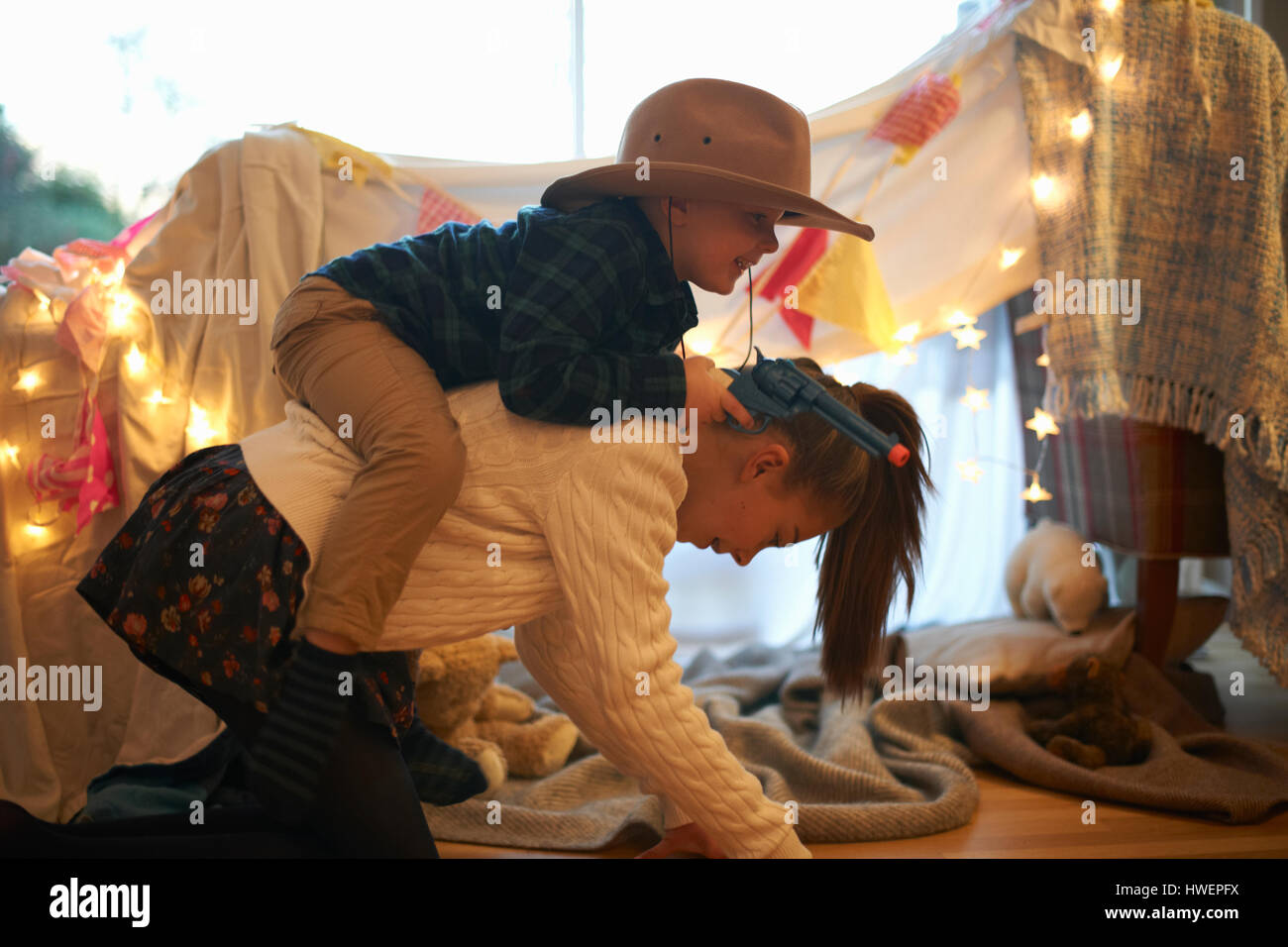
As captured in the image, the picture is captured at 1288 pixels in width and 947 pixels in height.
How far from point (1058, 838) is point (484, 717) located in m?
0.80

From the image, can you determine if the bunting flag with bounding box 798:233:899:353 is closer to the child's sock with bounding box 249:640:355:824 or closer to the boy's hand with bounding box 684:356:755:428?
the boy's hand with bounding box 684:356:755:428

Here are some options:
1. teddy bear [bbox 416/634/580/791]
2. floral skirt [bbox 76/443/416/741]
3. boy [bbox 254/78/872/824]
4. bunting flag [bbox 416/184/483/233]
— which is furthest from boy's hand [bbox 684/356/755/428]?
bunting flag [bbox 416/184/483/233]

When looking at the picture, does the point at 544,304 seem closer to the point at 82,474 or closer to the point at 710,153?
the point at 710,153

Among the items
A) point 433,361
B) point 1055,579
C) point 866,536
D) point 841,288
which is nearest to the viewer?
point 433,361

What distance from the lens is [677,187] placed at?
924mm

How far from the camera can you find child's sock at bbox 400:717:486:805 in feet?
3.59

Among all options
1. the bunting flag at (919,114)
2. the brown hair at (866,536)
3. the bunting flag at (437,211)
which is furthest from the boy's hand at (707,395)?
the bunting flag at (919,114)

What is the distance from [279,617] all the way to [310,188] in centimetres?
79

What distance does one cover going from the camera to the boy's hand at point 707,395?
950mm

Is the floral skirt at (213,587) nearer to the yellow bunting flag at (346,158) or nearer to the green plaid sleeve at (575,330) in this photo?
the green plaid sleeve at (575,330)

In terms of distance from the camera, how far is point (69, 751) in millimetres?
1302

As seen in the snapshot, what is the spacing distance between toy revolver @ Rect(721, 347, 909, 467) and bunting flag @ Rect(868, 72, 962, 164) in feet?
2.54

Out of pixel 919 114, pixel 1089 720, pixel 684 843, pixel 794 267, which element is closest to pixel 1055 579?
pixel 1089 720
